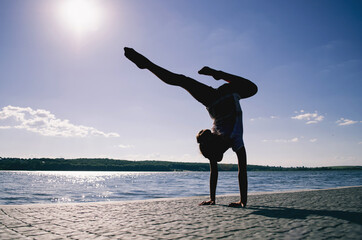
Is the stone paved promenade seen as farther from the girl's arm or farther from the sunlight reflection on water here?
the sunlight reflection on water

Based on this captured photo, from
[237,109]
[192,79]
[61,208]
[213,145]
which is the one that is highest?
[192,79]

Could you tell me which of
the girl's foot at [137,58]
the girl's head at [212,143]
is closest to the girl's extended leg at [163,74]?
the girl's foot at [137,58]

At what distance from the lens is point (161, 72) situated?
5.14 meters

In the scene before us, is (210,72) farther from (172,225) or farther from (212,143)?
(172,225)

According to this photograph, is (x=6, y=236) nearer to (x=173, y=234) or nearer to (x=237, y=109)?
(x=173, y=234)

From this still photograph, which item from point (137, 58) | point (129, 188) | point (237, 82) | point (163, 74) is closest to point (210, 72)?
point (237, 82)

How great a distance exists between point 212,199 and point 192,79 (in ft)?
10.5

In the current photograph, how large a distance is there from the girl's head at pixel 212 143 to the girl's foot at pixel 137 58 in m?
2.11

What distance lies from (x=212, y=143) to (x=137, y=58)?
2.60m

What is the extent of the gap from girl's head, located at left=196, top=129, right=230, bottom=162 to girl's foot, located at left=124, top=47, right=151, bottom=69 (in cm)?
211

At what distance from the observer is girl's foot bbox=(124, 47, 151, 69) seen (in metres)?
5.13

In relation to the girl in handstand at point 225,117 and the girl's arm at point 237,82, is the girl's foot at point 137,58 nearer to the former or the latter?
the girl in handstand at point 225,117

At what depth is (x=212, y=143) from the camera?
20.3 ft

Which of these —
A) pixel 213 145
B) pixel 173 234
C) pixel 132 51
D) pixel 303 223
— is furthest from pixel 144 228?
pixel 132 51
